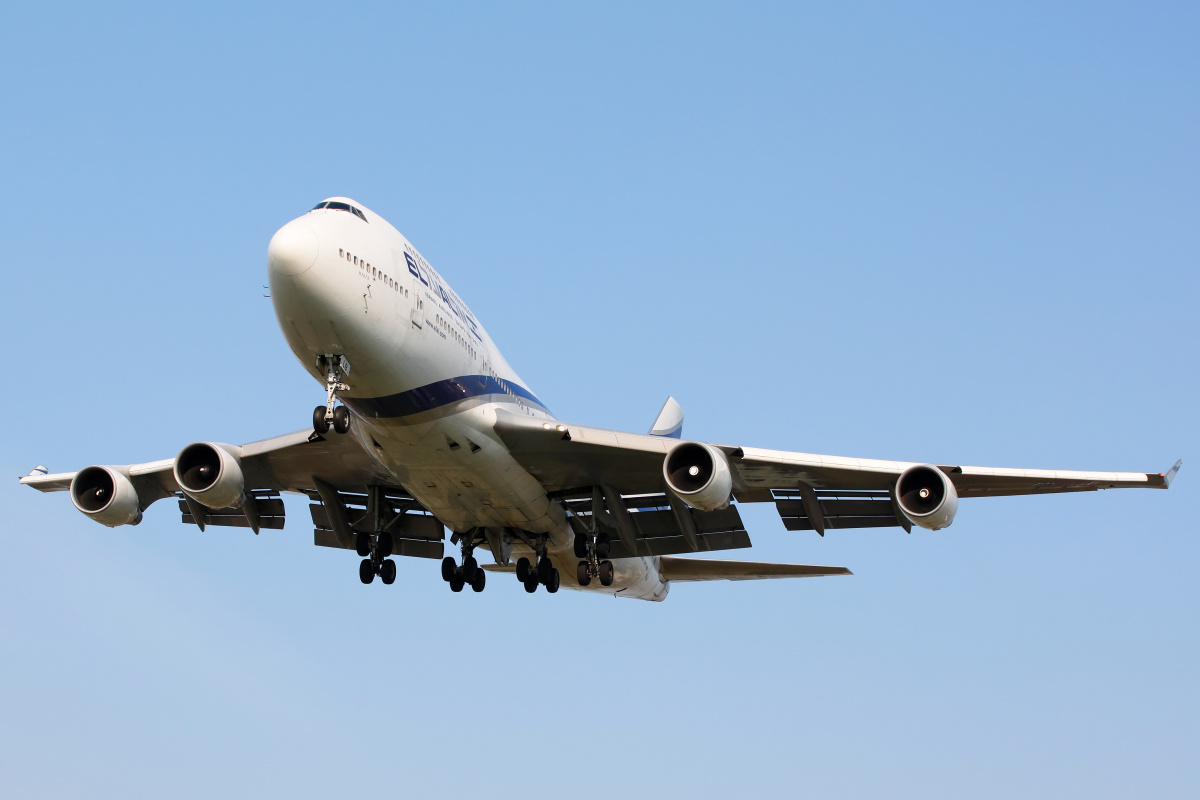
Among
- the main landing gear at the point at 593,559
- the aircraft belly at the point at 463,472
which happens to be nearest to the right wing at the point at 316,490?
the aircraft belly at the point at 463,472

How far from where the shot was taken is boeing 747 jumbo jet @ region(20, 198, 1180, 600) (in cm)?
1866

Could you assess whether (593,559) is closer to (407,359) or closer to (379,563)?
(379,563)

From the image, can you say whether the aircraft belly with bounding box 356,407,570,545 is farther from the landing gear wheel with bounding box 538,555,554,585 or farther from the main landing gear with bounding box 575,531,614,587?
the landing gear wheel with bounding box 538,555,554,585

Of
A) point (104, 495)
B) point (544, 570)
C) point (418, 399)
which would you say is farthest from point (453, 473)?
point (104, 495)

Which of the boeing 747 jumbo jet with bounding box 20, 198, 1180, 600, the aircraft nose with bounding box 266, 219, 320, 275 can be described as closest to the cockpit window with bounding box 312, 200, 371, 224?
the boeing 747 jumbo jet with bounding box 20, 198, 1180, 600

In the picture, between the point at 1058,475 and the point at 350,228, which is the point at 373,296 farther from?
the point at 1058,475

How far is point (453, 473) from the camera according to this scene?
2177cm

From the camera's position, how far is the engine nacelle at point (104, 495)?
23766 mm

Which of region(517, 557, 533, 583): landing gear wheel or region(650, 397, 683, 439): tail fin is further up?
region(650, 397, 683, 439): tail fin

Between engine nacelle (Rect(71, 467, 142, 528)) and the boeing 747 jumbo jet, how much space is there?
0.13ft

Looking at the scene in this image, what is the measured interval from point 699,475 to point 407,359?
5.45 meters

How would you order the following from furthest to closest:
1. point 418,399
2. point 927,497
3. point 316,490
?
1. point 316,490
2. point 927,497
3. point 418,399

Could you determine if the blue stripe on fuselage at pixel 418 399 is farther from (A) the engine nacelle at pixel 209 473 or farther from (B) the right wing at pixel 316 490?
(A) the engine nacelle at pixel 209 473

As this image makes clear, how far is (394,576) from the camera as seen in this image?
25.9 metres
